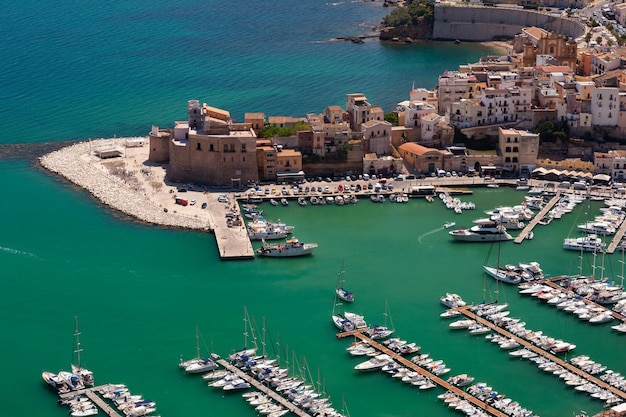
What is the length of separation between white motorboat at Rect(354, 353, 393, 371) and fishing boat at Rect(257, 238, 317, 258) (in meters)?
12.6

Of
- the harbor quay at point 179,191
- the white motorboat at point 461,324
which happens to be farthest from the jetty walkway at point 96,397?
the white motorboat at point 461,324

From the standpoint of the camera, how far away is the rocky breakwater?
233ft

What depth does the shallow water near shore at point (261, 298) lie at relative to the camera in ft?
174

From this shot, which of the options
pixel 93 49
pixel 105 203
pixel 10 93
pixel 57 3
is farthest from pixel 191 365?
pixel 57 3

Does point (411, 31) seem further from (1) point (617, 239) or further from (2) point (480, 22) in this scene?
(1) point (617, 239)

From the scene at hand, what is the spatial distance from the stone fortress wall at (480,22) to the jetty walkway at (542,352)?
59.6 m

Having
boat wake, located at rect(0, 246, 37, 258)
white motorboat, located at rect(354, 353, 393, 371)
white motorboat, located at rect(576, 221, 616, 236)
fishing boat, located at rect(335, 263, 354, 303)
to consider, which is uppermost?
white motorboat, located at rect(576, 221, 616, 236)

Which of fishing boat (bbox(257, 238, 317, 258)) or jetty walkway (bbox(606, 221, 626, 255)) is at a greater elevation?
jetty walkway (bbox(606, 221, 626, 255))

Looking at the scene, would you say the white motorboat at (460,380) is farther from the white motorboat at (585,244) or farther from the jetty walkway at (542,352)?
the white motorboat at (585,244)

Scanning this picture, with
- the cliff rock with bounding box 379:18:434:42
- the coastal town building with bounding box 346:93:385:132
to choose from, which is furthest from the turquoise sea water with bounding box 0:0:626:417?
the cliff rock with bounding box 379:18:434:42

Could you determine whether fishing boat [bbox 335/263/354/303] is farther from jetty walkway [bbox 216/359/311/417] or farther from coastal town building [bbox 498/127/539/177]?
coastal town building [bbox 498/127/539/177]

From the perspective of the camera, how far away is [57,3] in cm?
13462

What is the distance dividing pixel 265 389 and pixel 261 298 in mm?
9651

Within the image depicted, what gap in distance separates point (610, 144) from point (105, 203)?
97.3 feet
